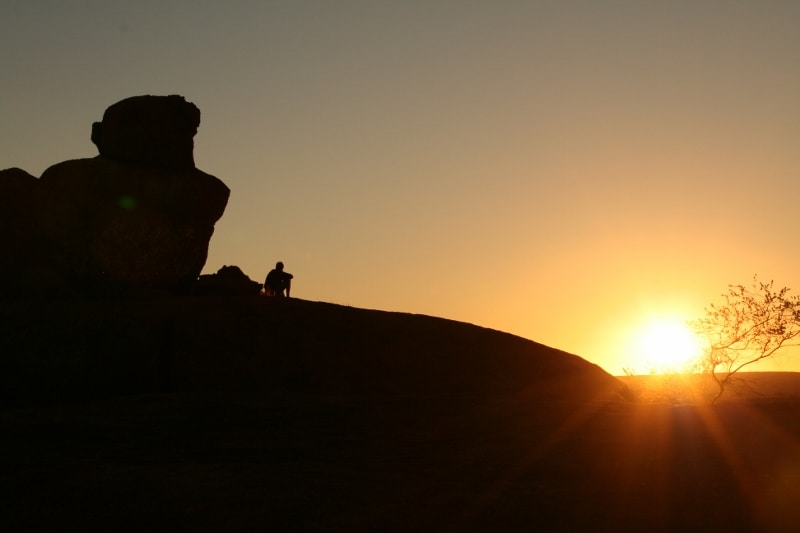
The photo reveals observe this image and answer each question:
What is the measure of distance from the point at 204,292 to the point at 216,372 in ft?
28.3

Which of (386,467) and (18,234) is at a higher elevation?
(18,234)

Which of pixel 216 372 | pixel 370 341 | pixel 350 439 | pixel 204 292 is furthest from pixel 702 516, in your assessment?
pixel 204 292

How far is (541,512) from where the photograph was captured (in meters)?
7.49

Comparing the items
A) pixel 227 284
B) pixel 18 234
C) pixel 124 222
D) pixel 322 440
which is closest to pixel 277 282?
pixel 227 284

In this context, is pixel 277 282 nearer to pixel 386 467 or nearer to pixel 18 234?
pixel 18 234

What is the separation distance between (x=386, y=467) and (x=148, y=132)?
19849 mm

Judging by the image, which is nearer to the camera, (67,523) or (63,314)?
(67,523)

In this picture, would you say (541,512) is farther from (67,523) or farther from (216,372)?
(216,372)

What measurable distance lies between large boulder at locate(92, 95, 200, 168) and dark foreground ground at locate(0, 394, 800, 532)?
1384 centimetres

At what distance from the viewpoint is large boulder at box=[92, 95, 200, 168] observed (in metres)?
26.3

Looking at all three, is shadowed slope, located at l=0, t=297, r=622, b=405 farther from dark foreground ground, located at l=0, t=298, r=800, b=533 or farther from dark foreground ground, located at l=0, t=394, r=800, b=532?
dark foreground ground, located at l=0, t=394, r=800, b=532

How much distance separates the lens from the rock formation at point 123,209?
2478 cm

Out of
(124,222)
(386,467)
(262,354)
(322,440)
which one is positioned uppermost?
(124,222)

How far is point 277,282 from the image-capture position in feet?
90.3
